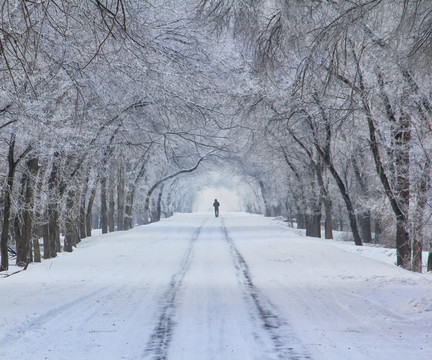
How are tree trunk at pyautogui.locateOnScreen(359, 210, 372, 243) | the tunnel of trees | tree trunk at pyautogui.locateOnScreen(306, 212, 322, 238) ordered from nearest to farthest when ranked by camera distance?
the tunnel of trees, tree trunk at pyautogui.locateOnScreen(306, 212, 322, 238), tree trunk at pyautogui.locateOnScreen(359, 210, 372, 243)

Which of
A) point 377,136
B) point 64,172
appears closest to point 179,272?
point 377,136

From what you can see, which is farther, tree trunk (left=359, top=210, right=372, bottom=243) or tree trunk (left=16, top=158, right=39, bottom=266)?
tree trunk (left=359, top=210, right=372, bottom=243)

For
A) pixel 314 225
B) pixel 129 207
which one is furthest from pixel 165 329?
pixel 129 207

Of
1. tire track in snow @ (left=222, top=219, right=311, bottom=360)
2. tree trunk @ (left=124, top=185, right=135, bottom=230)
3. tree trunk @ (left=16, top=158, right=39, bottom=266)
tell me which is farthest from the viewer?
tree trunk @ (left=124, top=185, right=135, bottom=230)

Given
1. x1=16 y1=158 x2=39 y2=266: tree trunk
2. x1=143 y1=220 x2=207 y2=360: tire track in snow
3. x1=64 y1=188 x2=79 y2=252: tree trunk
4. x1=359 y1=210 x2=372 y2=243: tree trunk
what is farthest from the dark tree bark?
x1=359 y1=210 x2=372 y2=243: tree trunk

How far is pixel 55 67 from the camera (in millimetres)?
9391

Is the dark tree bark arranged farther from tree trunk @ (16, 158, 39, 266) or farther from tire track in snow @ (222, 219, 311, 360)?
tire track in snow @ (222, 219, 311, 360)

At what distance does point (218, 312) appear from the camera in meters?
7.78

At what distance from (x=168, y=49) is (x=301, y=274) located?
18.3ft

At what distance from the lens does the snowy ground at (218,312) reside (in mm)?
5793

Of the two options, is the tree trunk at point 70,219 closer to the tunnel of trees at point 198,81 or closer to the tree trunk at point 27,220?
the tunnel of trees at point 198,81

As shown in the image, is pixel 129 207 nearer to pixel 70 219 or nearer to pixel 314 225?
pixel 314 225

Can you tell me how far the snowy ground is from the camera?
19.0 ft

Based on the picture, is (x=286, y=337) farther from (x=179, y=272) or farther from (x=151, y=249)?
(x=151, y=249)
